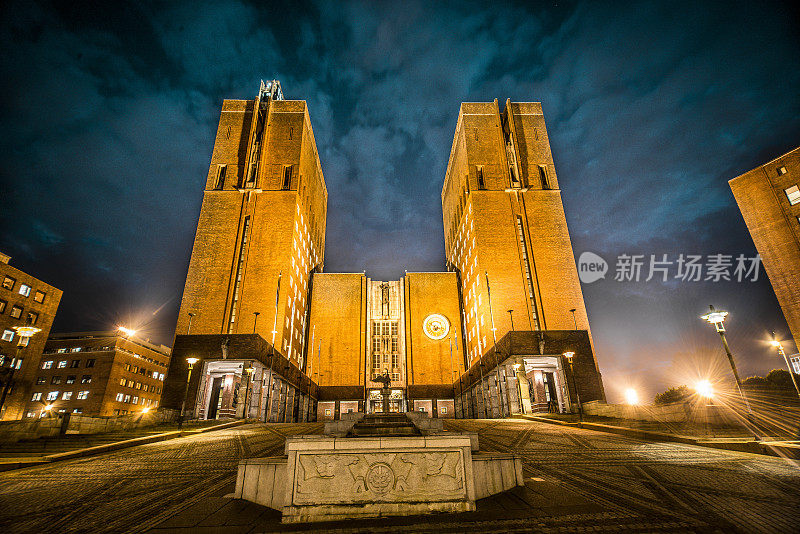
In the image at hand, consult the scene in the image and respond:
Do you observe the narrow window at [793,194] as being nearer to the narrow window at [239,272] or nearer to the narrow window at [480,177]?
the narrow window at [480,177]

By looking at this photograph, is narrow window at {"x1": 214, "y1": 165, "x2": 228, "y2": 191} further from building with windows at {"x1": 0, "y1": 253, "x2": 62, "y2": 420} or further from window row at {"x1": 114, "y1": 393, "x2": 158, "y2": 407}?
window row at {"x1": 114, "y1": 393, "x2": 158, "y2": 407}

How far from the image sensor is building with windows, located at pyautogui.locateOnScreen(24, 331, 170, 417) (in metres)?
59.1

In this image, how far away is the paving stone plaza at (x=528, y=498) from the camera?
4516 millimetres

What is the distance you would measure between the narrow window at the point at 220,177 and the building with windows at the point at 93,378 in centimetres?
4071

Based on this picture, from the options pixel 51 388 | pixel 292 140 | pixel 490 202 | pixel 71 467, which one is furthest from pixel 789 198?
pixel 51 388

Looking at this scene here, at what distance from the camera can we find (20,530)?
4.83 metres

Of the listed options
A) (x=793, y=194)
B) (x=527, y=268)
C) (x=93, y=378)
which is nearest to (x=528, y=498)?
(x=527, y=268)

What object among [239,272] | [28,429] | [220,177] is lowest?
[28,429]

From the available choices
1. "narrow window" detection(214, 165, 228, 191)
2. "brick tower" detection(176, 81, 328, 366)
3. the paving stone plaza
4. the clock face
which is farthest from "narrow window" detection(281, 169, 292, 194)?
the paving stone plaza

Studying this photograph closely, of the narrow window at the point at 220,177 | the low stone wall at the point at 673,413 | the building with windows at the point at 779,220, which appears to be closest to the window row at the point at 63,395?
the narrow window at the point at 220,177

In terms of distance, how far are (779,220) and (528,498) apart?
47.0m

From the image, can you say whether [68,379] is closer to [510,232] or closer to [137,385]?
[137,385]

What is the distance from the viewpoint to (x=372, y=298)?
60.6m

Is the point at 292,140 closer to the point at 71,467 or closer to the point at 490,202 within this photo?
the point at 490,202
